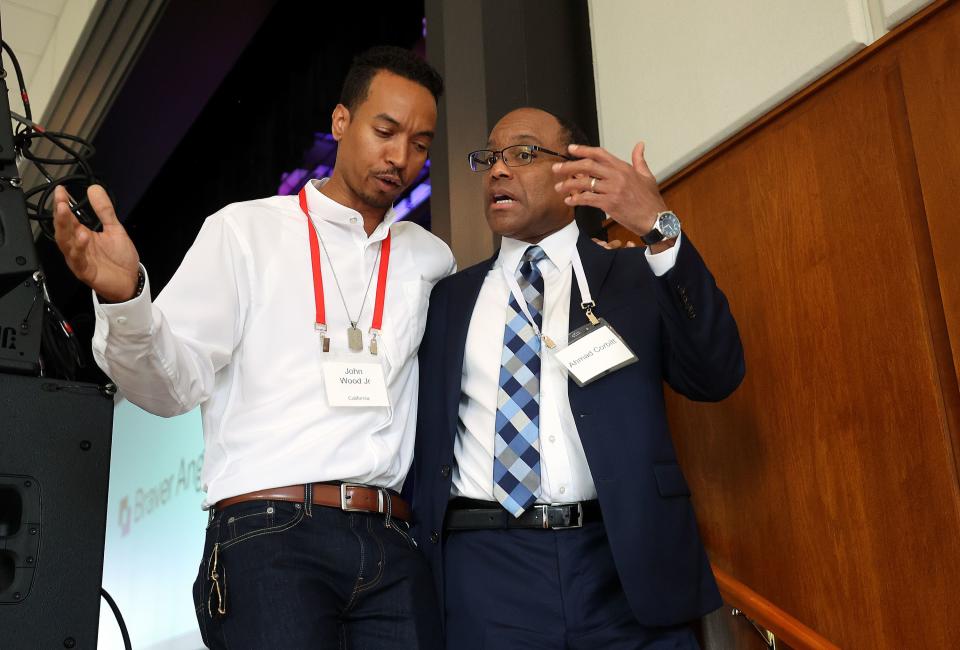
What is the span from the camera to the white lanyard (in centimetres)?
189

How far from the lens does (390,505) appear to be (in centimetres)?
169

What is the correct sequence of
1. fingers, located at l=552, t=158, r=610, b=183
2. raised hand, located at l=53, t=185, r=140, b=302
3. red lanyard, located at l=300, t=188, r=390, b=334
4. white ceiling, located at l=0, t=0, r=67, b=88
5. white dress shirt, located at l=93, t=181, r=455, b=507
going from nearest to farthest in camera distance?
raised hand, located at l=53, t=185, r=140, b=302 < white dress shirt, located at l=93, t=181, r=455, b=507 < fingers, located at l=552, t=158, r=610, b=183 < red lanyard, located at l=300, t=188, r=390, b=334 < white ceiling, located at l=0, t=0, r=67, b=88

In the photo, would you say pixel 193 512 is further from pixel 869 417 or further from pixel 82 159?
pixel 869 417

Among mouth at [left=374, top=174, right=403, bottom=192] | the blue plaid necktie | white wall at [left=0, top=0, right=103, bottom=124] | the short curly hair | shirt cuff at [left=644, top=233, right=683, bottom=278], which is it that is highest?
white wall at [left=0, top=0, right=103, bottom=124]

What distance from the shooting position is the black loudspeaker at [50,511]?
4.53 ft

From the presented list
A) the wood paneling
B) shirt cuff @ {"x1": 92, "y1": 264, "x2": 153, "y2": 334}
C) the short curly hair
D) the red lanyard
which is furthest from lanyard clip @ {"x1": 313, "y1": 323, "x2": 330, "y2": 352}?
the wood paneling

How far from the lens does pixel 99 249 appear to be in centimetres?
138

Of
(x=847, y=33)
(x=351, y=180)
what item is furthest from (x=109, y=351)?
(x=847, y=33)

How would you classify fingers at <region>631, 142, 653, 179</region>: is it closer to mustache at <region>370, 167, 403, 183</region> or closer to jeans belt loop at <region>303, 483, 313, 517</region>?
mustache at <region>370, 167, 403, 183</region>

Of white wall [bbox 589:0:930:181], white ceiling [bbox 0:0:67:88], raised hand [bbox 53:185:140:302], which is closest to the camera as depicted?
raised hand [bbox 53:185:140:302]

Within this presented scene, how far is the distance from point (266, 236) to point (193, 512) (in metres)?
3.41

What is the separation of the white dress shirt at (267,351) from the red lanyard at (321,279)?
0.7 inches

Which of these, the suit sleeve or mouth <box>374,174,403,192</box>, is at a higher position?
mouth <box>374,174,403,192</box>

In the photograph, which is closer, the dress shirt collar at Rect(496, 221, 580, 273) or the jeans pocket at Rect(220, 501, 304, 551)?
the jeans pocket at Rect(220, 501, 304, 551)
